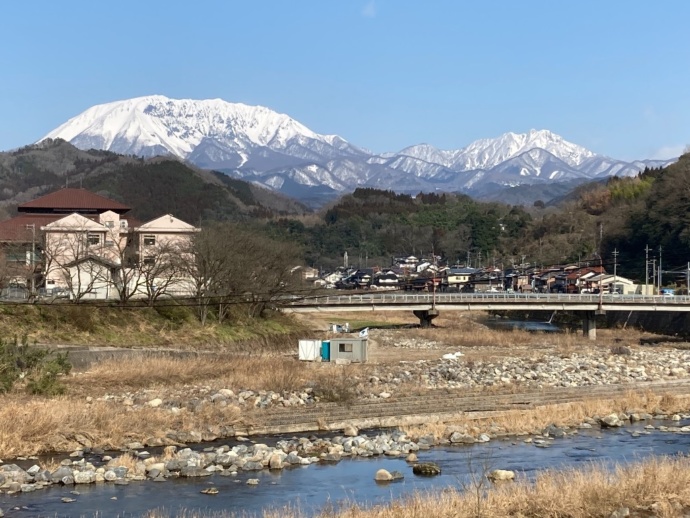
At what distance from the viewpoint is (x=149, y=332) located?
42312mm

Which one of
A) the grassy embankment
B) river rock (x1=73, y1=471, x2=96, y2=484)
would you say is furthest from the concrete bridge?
river rock (x1=73, y1=471, x2=96, y2=484)

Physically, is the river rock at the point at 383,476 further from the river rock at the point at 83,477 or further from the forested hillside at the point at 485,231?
the forested hillside at the point at 485,231

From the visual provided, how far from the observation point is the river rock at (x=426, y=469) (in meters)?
17.5

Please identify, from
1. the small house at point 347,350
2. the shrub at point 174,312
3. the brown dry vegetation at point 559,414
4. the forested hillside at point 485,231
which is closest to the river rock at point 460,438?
the brown dry vegetation at point 559,414

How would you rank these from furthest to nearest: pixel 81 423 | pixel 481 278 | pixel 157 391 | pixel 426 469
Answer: pixel 481 278 < pixel 157 391 < pixel 81 423 < pixel 426 469

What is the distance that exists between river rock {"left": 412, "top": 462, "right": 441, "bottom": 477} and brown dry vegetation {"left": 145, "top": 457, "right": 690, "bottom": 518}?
2.70m

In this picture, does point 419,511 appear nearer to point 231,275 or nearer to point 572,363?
point 572,363

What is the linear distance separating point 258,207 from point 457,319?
12101cm

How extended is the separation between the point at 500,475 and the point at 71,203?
62.1m

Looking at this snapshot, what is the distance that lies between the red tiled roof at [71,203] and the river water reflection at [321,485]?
57.8m

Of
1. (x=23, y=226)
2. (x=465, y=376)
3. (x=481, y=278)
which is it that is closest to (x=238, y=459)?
(x=465, y=376)

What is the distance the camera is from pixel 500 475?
16.6m

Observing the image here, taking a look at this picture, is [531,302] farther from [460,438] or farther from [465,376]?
[460,438]

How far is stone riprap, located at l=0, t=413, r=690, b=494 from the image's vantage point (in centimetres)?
1653
